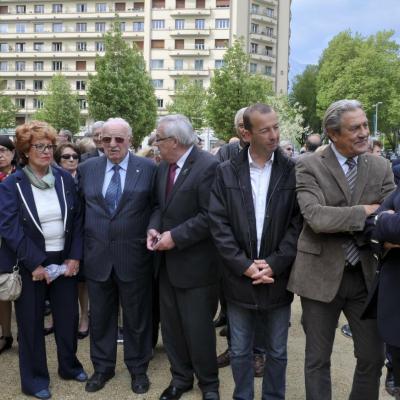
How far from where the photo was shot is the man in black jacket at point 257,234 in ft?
11.3

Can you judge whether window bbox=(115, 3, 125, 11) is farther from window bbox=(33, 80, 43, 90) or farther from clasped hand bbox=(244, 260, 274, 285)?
clasped hand bbox=(244, 260, 274, 285)

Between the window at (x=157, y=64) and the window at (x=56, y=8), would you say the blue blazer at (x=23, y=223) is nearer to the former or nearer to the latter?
the window at (x=157, y=64)

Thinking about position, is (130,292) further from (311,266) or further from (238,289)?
(311,266)

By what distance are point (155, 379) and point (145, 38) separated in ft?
219

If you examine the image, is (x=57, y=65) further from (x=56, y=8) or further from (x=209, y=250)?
(x=209, y=250)

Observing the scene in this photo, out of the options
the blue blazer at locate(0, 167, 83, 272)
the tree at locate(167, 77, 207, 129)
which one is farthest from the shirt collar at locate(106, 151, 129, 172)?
the tree at locate(167, 77, 207, 129)

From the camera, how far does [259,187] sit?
3.54m

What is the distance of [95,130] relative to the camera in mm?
7234

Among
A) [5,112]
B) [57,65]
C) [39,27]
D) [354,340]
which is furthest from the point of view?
[39,27]

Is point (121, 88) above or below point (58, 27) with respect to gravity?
below

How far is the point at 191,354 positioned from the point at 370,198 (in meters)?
1.96

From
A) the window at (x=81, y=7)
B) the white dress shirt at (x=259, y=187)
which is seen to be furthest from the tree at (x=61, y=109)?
the white dress shirt at (x=259, y=187)

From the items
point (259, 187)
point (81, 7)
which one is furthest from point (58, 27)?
point (259, 187)

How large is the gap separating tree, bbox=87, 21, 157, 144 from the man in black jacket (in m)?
34.2
